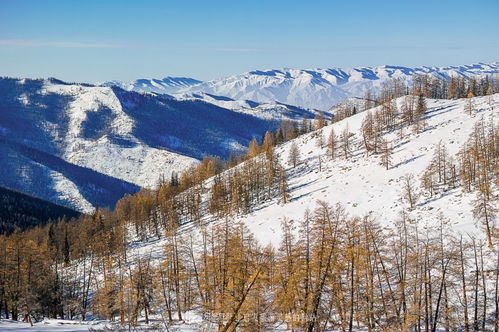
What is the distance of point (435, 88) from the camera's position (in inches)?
7662

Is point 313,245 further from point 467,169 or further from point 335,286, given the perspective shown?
point 467,169

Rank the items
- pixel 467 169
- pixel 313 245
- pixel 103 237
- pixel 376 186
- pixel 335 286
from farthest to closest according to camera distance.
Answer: pixel 376 186 → pixel 103 237 → pixel 467 169 → pixel 313 245 → pixel 335 286

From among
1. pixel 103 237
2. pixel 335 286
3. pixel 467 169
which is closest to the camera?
pixel 335 286

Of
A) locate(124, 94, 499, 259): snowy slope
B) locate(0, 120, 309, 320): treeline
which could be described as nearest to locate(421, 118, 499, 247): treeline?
locate(124, 94, 499, 259): snowy slope

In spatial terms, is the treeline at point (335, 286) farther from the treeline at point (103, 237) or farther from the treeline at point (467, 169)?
the treeline at point (467, 169)

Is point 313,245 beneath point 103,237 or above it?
beneath

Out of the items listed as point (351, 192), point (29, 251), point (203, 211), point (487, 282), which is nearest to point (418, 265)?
point (487, 282)

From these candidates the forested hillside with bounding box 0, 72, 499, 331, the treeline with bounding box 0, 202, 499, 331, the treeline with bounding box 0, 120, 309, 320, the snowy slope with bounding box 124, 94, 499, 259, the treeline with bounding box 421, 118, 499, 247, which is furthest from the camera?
the treeline with bounding box 421, 118, 499, 247

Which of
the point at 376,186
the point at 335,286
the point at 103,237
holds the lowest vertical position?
the point at 335,286

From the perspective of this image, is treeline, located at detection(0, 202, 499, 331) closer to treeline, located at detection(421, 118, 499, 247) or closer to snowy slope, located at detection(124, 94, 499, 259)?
snowy slope, located at detection(124, 94, 499, 259)

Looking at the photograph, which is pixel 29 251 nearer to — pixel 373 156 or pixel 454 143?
pixel 373 156

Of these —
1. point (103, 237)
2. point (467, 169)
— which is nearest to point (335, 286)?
point (467, 169)

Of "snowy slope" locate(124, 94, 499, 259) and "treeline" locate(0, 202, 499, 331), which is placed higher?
"snowy slope" locate(124, 94, 499, 259)

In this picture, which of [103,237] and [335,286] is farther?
[103,237]
